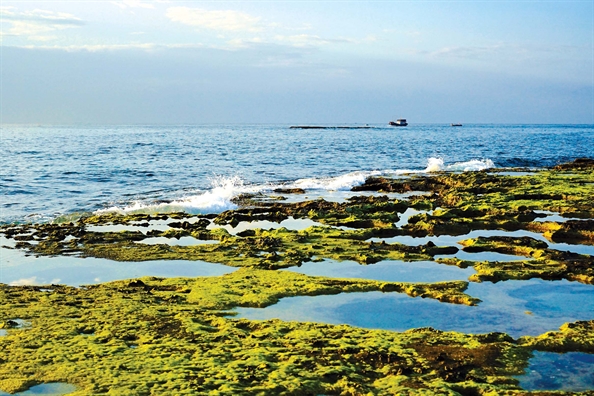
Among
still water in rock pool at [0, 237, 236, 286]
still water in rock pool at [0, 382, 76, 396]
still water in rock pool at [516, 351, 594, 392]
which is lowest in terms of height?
still water in rock pool at [0, 237, 236, 286]

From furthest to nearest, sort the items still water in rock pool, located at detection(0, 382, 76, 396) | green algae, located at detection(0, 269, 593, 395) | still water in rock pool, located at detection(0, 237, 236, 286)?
still water in rock pool, located at detection(0, 237, 236, 286)
green algae, located at detection(0, 269, 593, 395)
still water in rock pool, located at detection(0, 382, 76, 396)

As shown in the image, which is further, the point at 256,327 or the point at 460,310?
the point at 460,310

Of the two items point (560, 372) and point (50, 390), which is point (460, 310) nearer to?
point (560, 372)

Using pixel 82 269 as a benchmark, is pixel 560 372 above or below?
above

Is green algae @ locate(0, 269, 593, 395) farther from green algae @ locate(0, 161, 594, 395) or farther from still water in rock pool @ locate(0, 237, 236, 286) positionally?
still water in rock pool @ locate(0, 237, 236, 286)

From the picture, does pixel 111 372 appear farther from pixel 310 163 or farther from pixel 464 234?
pixel 310 163

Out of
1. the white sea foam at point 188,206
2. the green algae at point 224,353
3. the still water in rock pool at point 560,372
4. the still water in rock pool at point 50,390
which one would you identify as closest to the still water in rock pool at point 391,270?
the green algae at point 224,353

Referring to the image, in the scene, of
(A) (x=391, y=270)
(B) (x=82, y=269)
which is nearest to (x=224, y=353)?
(A) (x=391, y=270)

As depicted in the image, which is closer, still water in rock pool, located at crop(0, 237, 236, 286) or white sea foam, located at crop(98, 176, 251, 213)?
still water in rock pool, located at crop(0, 237, 236, 286)

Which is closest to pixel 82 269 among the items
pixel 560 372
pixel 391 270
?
pixel 391 270

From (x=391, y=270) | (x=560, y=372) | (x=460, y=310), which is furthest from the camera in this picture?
(x=391, y=270)

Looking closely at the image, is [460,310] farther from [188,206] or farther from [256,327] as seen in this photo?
[188,206]

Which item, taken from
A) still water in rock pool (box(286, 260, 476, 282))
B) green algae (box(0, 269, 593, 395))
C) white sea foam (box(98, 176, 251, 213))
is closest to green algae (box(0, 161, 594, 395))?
green algae (box(0, 269, 593, 395))

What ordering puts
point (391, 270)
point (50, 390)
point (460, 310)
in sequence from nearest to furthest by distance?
point (50, 390) → point (460, 310) → point (391, 270)
